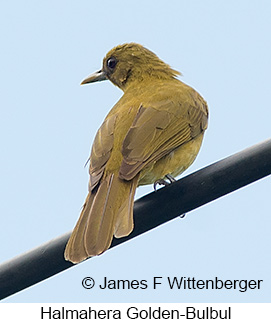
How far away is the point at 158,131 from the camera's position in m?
5.02

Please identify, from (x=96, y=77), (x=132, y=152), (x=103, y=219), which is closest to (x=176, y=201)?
(x=103, y=219)

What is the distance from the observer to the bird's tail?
394cm

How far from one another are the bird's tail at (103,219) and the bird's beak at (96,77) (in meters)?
2.62

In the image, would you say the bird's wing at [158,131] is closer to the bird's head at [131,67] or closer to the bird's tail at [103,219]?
the bird's tail at [103,219]

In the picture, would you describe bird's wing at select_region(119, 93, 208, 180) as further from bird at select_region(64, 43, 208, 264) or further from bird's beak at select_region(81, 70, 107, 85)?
bird's beak at select_region(81, 70, 107, 85)

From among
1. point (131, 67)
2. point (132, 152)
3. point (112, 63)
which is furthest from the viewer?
point (112, 63)

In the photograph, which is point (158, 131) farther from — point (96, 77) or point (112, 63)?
point (96, 77)

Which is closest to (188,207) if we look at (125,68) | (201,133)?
(201,133)

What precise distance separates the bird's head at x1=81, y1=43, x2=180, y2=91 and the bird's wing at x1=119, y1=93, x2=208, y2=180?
952mm

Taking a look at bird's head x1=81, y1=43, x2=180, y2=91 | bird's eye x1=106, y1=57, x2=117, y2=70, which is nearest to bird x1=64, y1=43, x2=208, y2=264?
bird's head x1=81, y1=43, x2=180, y2=91

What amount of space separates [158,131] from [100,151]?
0.47m

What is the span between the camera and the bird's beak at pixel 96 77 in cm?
716

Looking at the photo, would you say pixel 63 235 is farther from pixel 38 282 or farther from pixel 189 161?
pixel 189 161

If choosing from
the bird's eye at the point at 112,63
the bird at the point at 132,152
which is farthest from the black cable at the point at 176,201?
the bird's eye at the point at 112,63
